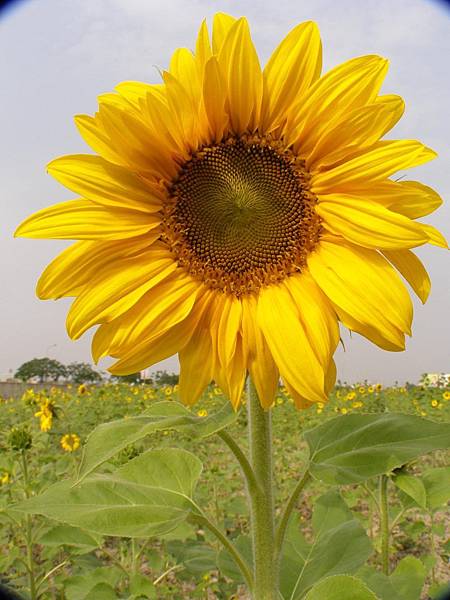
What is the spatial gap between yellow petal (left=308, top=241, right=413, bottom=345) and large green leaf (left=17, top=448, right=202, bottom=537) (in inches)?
20.4

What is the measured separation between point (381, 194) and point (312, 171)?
169 millimetres

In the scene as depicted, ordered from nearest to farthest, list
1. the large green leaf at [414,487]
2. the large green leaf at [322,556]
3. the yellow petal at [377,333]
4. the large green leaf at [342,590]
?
the large green leaf at [342,590] → the yellow petal at [377,333] → the large green leaf at [322,556] → the large green leaf at [414,487]

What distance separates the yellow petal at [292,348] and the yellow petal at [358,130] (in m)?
0.33

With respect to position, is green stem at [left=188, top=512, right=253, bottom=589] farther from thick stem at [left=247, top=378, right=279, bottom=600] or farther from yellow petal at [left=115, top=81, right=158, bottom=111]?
yellow petal at [left=115, top=81, right=158, bottom=111]

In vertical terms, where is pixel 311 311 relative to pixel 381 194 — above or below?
below

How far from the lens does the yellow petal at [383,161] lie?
1170mm

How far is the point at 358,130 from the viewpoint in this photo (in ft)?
3.92

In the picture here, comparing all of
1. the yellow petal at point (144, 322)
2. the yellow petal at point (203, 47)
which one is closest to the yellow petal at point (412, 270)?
the yellow petal at point (144, 322)

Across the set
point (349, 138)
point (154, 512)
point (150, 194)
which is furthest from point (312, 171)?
point (154, 512)

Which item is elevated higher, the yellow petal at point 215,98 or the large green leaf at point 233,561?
the yellow petal at point 215,98

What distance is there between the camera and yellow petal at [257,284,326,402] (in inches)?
45.3

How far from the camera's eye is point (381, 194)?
121 centimetres

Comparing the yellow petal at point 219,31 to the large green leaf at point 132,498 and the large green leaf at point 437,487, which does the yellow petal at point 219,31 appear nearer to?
the large green leaf at point 132,498

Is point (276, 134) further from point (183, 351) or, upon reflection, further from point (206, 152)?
point (183, 351)
